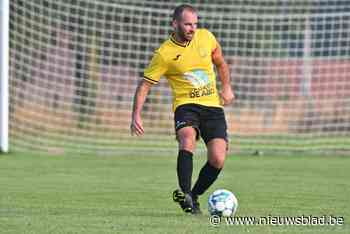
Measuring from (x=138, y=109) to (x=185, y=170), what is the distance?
648mm

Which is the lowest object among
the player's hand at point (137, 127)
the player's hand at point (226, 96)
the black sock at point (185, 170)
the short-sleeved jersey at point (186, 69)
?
the black sock at point (185, 170)

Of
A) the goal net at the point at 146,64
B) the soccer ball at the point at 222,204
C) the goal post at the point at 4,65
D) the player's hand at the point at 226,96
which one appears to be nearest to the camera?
the soccer ball at the point at 222,204

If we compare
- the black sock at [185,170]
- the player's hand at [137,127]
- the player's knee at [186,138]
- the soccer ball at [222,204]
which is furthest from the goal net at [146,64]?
the soccer ball at [222,204]

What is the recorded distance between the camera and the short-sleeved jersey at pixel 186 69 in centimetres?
903

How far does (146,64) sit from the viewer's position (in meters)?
18.4

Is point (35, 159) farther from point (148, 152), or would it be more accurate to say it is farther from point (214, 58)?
point (214, 58)

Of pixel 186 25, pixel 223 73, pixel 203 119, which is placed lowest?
pixel 203 119

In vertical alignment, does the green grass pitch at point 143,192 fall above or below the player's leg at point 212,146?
below

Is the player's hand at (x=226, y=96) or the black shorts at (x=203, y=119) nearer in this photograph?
the black shorts at (x=203, y=119)

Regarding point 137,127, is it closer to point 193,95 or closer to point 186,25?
point 193,95

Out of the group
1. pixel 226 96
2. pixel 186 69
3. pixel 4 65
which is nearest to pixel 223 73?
pixel 226 96

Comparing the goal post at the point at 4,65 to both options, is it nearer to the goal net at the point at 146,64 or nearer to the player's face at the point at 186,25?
the goal net at the point at 146,64

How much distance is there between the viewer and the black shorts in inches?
354

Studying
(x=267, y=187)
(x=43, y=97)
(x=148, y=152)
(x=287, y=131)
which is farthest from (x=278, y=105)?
(x=267, y=187)
